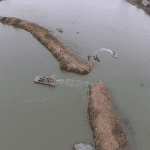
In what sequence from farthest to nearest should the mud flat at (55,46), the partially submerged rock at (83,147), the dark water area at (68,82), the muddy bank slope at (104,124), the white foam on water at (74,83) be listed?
1. the mud flat at (55,46)
2. the white foam on water at (74,83)
3. the dark water area at (68,82)
4. the muddy bank slope at (104,124)
5. the partially submerged rock at (83,147)

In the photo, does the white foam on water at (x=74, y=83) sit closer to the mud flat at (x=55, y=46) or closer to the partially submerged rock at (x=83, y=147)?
the mud flat at (x=55, y=46)

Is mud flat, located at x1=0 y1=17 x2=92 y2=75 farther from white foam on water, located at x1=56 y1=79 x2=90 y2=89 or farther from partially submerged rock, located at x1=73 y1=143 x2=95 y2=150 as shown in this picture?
partially submerged rock, located at x1=73 y1=143 x2=95 y2=150

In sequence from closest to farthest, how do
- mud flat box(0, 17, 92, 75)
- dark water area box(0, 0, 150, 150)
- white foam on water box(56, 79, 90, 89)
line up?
dark water area box(0, 0, 150, 150), white foam on water box(56, 79, 90, 89), mud flat box(0, 17, 92, 75)

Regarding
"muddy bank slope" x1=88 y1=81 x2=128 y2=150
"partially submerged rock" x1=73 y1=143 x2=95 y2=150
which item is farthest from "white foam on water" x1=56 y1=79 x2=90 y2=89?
"partially submerged rock" x1=73 y1=143 x2=95 y2=150

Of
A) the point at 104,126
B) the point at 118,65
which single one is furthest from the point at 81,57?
the point at 104,126

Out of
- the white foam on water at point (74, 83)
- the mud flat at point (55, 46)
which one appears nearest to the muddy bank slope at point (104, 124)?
the white foam on water at point (74, 83)

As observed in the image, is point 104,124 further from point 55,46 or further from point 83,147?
point 55,46
